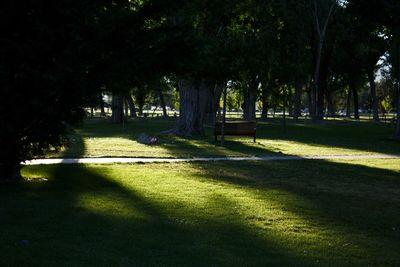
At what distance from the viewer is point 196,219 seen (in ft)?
26.6

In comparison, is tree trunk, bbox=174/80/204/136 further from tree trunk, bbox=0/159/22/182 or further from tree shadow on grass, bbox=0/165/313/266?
tree shadow on grass, bbox=0/165/313/266

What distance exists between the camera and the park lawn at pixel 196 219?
6.36 meters

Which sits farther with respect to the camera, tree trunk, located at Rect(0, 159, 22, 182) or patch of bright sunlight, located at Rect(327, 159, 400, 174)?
patch of bright sunlight, located at Rect(327, 159, 400, 174)

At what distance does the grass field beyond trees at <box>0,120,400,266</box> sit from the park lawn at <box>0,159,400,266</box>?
14 mm

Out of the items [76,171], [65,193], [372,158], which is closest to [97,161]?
[76,171]

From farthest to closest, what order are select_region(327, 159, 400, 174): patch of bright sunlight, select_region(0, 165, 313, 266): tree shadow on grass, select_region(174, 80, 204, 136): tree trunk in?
select_region(174, 80, 204, 136): tree trunk
select_region(327, 159, 400, 174): patch of bright sunlight
select_region(0, 165, 313, 266): tree shadow on grass

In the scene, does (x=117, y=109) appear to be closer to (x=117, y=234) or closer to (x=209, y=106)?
(x=209, y=106)

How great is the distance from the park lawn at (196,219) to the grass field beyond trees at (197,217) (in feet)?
0.05

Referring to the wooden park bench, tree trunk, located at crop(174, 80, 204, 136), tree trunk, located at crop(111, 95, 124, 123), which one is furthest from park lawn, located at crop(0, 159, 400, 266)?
tree trunk, located at crop(111, 95, 124, 123)

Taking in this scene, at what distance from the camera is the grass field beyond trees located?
6371mm

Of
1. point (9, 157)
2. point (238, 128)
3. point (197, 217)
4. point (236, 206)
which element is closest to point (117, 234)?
point (197, 217)

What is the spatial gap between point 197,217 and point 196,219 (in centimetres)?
13

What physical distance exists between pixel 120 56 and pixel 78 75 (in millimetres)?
853

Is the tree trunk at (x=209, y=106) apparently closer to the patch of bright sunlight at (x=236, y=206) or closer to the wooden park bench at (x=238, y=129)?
the wooden park bench at (x=238, y=129)
